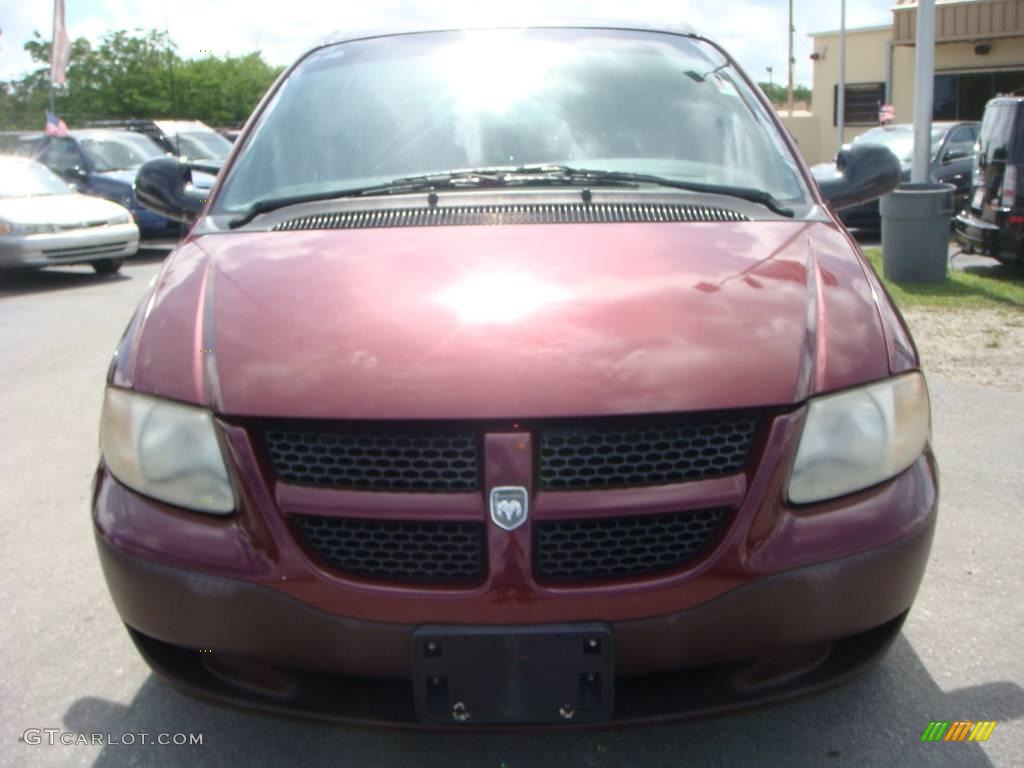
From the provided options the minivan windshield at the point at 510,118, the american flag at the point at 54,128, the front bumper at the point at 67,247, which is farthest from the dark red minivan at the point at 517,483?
the american flag at the point at 54,128

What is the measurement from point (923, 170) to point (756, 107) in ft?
24.7

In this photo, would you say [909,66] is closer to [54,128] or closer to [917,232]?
[54,128]

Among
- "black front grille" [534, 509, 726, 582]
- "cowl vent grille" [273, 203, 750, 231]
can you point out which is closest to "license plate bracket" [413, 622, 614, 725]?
"black front grille" [534, 509, 726, 582]

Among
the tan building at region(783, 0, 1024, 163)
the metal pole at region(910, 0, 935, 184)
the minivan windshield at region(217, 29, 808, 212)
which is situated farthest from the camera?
the tan building at region(783, 0, 1024, 163)

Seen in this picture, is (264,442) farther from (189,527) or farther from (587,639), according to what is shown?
(587,639)

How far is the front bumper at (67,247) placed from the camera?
1259 cm

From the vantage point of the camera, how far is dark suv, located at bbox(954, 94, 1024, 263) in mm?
10383

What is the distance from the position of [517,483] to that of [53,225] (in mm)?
11965

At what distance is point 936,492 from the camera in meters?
2.50

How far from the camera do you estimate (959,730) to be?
280cm

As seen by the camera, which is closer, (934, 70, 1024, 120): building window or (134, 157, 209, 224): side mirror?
(134, 157, 209, 224): side mirror

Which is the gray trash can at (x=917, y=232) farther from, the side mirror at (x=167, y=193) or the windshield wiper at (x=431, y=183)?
the side mirror at (x=167, y=193)

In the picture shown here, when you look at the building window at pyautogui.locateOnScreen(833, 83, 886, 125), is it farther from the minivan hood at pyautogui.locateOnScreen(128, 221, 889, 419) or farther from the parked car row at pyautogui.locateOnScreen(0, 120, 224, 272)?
the minivan hood at pyautogui.locateOnScreen(128, 221, 889, 419)

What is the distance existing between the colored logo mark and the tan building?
76.2ft
